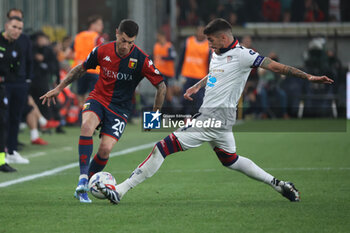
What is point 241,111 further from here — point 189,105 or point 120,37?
point 120,37

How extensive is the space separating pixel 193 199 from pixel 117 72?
1.45 m

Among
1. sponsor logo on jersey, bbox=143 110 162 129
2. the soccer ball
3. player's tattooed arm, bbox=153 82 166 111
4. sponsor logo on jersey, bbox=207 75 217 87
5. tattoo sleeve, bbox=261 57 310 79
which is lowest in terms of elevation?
the soccer ball

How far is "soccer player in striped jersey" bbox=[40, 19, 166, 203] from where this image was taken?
25.2 ft

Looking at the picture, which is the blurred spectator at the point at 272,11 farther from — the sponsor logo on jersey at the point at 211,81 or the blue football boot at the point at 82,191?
the blue football boot at the point at 82,191

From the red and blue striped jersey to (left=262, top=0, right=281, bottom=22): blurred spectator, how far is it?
20.1 metres

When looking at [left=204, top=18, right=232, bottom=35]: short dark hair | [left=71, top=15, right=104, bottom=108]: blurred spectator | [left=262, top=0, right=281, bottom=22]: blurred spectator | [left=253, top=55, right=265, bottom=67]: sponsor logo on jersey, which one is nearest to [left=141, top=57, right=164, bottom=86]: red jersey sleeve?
[left=204, top=18, right=232, bottom=35]: short dark hair

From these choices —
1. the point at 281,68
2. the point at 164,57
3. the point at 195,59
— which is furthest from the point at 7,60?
the point at 164,57

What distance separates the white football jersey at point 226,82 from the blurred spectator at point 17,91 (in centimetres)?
471

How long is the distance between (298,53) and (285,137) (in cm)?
1137

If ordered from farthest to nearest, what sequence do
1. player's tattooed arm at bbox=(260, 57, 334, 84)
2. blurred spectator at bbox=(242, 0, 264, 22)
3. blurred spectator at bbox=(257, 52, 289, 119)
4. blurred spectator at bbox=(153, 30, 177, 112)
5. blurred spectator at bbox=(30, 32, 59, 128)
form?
1. blurred spectator at bbox=(242, 0, 264, 22)
2. blurred spectator at bbox=(257, 52, 289, 119)
3. blurred spectator at bbox=(153, 30, 177, 112)
4. blurred spectator at bbox=(30, 32, 59, 128)
5. player's tattooed arm at bbox=(260, 57, 334, 84)

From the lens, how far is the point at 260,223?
618cm

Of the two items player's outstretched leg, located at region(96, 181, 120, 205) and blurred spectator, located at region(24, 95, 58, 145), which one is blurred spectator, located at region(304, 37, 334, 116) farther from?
player's outstretched leg, located at region(96, 181, 120, 205)

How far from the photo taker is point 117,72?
25.4ft

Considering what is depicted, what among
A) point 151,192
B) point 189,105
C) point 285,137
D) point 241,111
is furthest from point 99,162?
point 241,111
